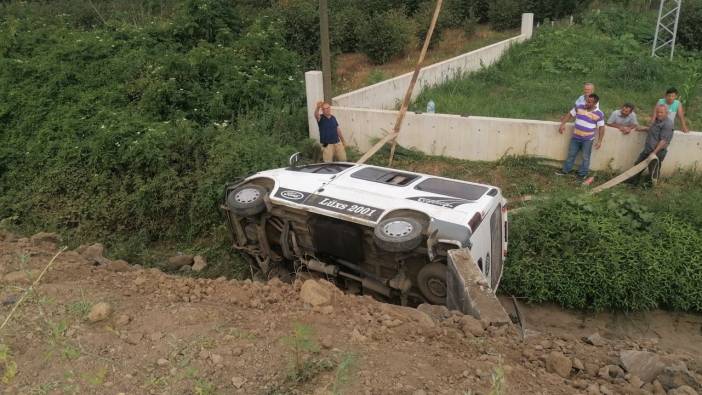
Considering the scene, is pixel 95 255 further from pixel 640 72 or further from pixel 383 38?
pixel 640 72

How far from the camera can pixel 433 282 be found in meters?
5.38

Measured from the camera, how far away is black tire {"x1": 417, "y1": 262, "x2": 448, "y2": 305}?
5.28 m

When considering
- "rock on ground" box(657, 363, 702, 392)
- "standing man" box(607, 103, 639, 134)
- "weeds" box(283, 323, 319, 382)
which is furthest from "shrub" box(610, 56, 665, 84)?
"weeds" box(283, 323, 319, 382)

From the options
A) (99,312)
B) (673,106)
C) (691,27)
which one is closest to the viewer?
(99,312)

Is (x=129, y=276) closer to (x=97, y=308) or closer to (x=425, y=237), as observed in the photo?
(x=97, y=308)

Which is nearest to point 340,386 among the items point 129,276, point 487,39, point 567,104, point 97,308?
point 97,308

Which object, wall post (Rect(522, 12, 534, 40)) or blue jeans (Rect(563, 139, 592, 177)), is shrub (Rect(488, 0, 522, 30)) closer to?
wall post (Rect(522, 12, 534, 40))

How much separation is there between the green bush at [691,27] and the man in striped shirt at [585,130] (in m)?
11.3

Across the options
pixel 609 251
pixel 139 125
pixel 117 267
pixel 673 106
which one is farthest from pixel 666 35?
pixel 117 267

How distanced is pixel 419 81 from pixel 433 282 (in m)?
8.98

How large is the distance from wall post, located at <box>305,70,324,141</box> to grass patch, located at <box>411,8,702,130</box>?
2728mm

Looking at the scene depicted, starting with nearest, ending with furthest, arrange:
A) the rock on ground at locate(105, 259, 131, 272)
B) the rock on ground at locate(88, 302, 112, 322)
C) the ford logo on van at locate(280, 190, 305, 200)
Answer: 1. the rock on ground at locate(88, 302, 112, 322)
2. the ford logo on van at locate(280, 190, 305, 200)
3. the rock on ground at locate(105, 259, 131, 272)

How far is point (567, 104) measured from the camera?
39.0ft

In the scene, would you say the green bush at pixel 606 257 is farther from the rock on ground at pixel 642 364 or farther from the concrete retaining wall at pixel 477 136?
the rock on ground at pixel 642 364
